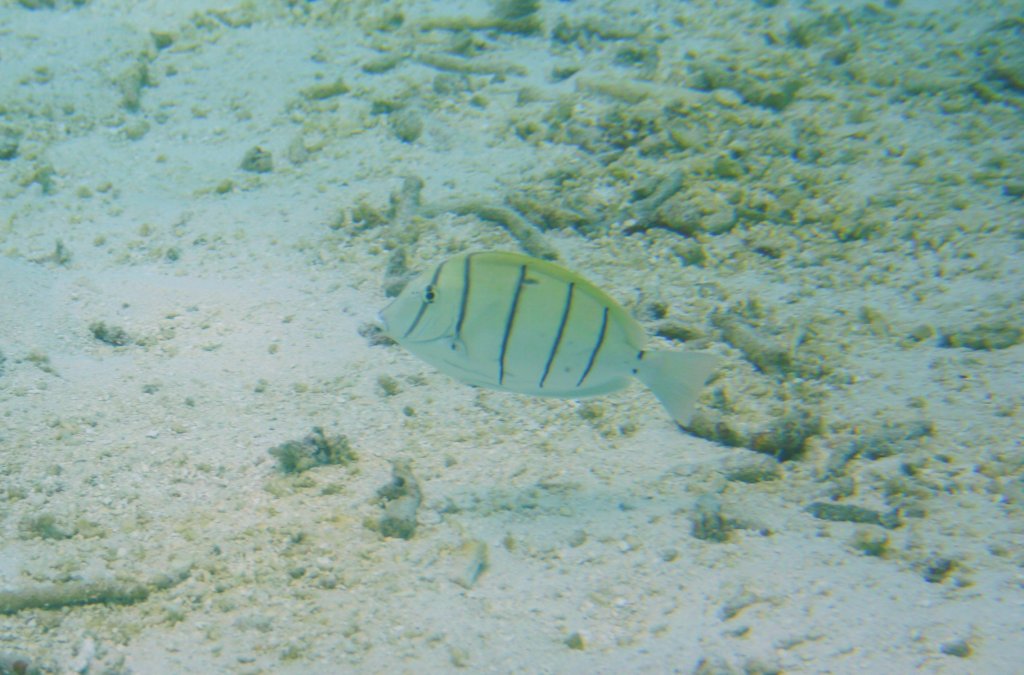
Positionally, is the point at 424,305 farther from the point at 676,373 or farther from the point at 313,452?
the point at 313,452

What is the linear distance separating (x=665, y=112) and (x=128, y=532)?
4.73 metres

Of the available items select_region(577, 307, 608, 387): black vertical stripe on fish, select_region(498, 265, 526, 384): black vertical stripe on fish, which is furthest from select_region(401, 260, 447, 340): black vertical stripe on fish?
select_region(577, 307, 608, 387): black vertical stripe on fish

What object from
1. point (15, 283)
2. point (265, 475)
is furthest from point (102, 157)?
point (265, 475)

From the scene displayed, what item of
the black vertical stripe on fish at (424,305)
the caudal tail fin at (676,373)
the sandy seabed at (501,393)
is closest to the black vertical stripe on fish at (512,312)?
the black vertical stripe on fish at (424,305)

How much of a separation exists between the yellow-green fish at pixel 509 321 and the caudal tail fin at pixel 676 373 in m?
0.13

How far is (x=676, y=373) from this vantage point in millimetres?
2559

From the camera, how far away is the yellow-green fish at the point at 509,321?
94.2 inches

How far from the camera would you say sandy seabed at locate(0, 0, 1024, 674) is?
246 cm

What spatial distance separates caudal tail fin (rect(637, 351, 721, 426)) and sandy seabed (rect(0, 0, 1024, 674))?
518 millimetres

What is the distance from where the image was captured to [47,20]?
774cm

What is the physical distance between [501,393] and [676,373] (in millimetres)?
1390

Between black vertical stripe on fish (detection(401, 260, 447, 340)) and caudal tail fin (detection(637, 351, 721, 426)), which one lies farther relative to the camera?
caudal tail fin (detection(637, 351, 721, 426))

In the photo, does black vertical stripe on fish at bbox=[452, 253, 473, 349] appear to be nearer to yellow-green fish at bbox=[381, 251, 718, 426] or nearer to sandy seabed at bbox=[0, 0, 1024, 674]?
yellow-green fish at bbox=[381, 251, 718, 426]

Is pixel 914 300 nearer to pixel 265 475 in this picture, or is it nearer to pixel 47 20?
A: pixel 265 475
